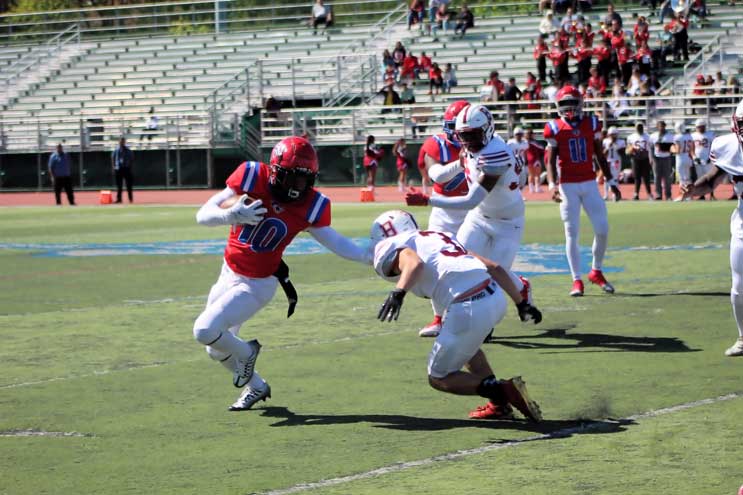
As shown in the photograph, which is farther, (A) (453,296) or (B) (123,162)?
(B) (123,162)

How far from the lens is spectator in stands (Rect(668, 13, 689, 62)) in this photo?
36188 millimetres

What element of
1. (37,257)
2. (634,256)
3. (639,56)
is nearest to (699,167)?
(639,56)

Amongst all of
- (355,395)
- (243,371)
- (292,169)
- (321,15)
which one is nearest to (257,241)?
(292,169)

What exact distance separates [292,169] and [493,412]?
5.84 feet

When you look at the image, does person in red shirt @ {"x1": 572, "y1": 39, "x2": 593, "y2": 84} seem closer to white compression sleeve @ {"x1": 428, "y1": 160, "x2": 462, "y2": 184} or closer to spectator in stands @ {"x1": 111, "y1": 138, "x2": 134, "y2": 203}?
spectator in stands @ {"x1": 111, "y1": 138, "x2": 134, "y2": 203}

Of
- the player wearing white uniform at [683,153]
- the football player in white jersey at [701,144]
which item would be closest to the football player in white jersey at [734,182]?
the football player in white jersey at [701,144]

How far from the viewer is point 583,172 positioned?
12.4 m

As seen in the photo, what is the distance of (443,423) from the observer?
22.7ft

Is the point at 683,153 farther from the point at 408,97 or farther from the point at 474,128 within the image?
the point at 474,128

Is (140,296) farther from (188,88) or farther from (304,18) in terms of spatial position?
(304,18)

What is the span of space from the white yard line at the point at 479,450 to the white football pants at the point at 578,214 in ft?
16.2

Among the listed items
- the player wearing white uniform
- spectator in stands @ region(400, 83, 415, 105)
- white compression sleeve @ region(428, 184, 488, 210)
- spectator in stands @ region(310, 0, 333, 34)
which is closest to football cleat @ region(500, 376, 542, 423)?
white compression sleeve @ region(428, 184, 488, 210)

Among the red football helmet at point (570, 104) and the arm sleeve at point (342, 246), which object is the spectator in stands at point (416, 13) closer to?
the red football helmet at point (570, 104)

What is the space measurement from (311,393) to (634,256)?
8862 millimetres
